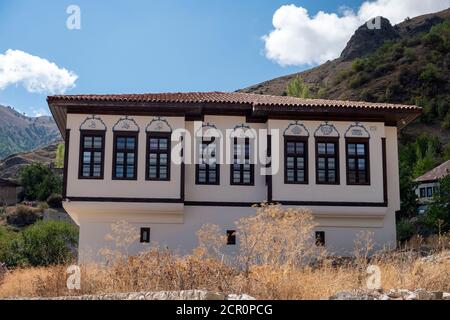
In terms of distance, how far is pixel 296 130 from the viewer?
71.9 ft

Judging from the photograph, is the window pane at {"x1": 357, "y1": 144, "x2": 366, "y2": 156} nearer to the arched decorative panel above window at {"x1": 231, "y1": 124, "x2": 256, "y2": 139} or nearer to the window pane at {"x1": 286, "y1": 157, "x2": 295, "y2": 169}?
the window pane at {"x1": 286, "y1": 157, "x2": 295, "y2": 169}

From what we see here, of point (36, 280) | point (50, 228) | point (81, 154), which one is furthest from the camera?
point (50, 228)

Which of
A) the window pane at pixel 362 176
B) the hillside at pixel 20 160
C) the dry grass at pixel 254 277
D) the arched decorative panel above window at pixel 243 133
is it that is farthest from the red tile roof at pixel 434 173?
the hillside at pixel 20 160

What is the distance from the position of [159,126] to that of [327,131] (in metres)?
6.03

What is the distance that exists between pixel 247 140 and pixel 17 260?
49.2 feet

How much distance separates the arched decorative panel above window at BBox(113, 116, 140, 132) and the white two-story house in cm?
4

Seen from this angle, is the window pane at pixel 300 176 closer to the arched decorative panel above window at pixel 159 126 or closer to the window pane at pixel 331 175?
the window pane at pixel 331 175

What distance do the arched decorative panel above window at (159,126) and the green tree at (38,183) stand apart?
43.9m

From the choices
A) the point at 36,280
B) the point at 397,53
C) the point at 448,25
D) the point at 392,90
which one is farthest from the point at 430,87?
the point at 36,280

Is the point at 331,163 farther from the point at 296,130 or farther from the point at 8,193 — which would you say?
the point at 8,193

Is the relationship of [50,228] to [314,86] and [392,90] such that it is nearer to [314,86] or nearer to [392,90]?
[392,90]

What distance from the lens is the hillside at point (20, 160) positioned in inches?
3952

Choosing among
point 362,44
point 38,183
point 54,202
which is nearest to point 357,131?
point 54,202

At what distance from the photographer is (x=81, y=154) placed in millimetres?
21172
